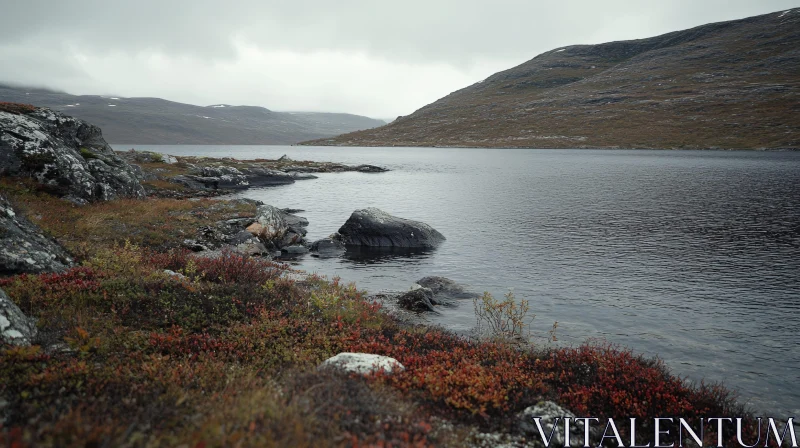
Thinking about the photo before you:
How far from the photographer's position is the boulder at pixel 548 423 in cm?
831

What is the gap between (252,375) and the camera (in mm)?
8047

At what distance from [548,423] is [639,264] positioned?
19700 mm

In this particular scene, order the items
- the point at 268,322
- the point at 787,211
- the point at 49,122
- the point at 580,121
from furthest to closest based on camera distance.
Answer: the point at 580,121 → the point at 787,211 → the point at 49,122 → the point at 268,322

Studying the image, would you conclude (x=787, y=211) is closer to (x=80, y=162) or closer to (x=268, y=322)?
(x=268, y=322)

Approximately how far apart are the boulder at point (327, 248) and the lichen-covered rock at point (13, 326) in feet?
64.7

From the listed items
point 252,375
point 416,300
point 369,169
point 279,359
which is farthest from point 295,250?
point 369,169

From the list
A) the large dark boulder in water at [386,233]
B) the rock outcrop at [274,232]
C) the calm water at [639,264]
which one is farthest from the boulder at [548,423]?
the rock outcrop at [274,232]

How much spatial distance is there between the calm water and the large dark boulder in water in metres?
2.11

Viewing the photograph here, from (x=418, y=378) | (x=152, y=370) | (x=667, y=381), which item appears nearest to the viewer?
(x=152, y=370)

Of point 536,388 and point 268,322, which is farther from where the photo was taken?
point 268,322

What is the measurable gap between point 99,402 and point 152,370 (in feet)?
5.08

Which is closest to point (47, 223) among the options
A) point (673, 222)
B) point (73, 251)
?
point (73, 251)

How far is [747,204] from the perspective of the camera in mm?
43000

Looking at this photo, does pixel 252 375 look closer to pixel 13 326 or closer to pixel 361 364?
pixel 361 364
